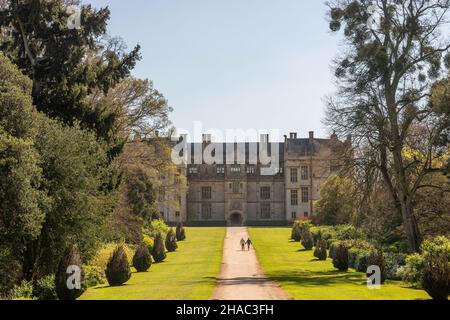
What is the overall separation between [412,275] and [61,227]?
13200mm

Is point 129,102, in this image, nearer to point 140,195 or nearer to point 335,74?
point 140,195

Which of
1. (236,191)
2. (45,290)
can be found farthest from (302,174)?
(45,290)

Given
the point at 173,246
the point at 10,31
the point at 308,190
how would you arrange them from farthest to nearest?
the point at 308,190 < the point at 173,246 < the point at 10,31

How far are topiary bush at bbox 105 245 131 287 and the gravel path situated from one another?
3.69 m

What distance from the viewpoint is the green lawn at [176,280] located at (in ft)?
63.0

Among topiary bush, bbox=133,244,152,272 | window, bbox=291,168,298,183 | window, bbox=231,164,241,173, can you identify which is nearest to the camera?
topiary bush, bbox=133,244,152,272

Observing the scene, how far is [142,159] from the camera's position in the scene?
40094mm

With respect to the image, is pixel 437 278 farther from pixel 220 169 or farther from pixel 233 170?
pixel 220 169

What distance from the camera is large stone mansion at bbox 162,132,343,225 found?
80.9 m

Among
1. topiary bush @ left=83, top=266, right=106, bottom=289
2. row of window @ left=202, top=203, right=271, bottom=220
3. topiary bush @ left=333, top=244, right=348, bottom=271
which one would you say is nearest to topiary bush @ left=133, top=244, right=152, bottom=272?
topiary bush @ left=83, top=266, right=106, bottom=289

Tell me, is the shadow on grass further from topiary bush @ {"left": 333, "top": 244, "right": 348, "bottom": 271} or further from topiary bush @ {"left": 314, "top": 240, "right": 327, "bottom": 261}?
topiary bush @ {"left": 314, "top": 240, "right": 327, "bottom": 261}

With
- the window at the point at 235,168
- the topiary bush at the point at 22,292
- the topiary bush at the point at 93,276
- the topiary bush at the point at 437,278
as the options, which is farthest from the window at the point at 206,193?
the topiary bush at the point at 437,278

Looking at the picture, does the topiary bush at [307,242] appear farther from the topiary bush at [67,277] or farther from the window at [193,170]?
the window at [193,170]

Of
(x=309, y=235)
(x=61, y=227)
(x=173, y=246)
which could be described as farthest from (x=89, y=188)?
(x=309, y=235)
